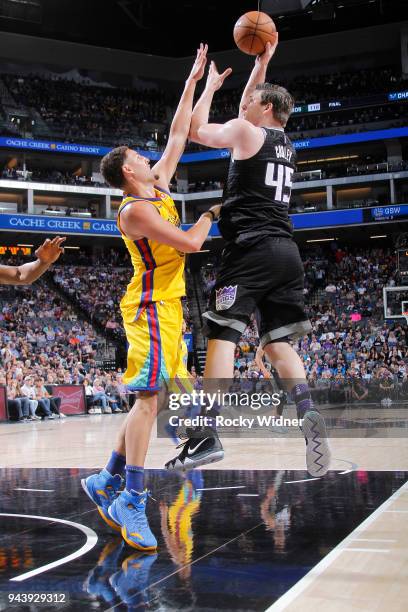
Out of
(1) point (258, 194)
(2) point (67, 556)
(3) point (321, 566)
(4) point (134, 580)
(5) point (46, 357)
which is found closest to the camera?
(4) point (134, 580)

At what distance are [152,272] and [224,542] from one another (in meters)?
1.72

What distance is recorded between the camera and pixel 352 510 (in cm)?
502

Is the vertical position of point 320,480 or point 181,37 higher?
point 181,37

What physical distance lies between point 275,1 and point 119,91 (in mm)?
19336

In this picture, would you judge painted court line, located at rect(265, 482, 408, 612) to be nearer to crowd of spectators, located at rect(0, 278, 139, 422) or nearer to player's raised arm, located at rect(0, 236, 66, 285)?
player's raised arm, located at rect(0, 236, 66, 285)

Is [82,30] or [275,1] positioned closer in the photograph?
[275,1]

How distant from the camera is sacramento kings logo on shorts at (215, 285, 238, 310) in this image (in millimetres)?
4266

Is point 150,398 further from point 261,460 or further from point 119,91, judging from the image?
point 119,91

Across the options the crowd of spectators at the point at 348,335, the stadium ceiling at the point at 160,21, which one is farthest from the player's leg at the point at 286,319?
the stadium ceiling at the point at 160,21

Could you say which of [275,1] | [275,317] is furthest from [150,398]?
[275,1]

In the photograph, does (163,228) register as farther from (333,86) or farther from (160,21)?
(160,21)

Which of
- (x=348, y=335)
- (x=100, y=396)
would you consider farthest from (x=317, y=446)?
(x=348, y=335)

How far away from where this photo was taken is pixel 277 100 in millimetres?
4484

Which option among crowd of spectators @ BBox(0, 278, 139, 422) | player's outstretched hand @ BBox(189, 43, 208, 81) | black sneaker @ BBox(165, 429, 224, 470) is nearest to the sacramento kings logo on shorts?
black sneaker @ BBox(165, 429, 224, 470)
